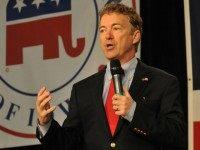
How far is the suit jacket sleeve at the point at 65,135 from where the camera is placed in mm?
1716

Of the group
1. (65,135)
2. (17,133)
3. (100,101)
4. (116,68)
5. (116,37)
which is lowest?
(17,133)

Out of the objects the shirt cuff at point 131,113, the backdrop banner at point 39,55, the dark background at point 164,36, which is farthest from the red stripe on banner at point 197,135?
the backdrop banner at point 39,55

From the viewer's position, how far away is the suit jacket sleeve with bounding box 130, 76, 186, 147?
1.61m

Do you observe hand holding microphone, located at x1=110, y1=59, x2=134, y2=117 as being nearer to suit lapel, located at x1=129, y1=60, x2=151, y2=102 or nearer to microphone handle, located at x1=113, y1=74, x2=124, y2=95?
microphone handle, located at x1=113, y1=74, x2=124, y2=95

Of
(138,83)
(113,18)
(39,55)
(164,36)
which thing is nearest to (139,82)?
(138,83)

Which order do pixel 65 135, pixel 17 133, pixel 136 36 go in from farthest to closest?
pixel 17 133
pixel 136 36
pixel 65 135

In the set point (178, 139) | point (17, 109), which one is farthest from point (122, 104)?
point (17, 109)

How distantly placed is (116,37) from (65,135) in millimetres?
374

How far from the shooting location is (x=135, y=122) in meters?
1.62

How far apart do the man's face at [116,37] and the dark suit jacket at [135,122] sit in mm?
71

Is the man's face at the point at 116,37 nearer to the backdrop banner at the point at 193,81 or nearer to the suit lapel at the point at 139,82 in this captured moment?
the suit lapel at the point at 139,82

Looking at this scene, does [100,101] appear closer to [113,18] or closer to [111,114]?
[111,114]

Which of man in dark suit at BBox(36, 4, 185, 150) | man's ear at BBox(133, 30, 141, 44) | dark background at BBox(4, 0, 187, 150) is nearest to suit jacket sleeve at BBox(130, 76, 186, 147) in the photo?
man in dark suit at BBox(36, 4, 185, 150)

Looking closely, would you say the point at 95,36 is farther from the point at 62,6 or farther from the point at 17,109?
the point at 17,109
